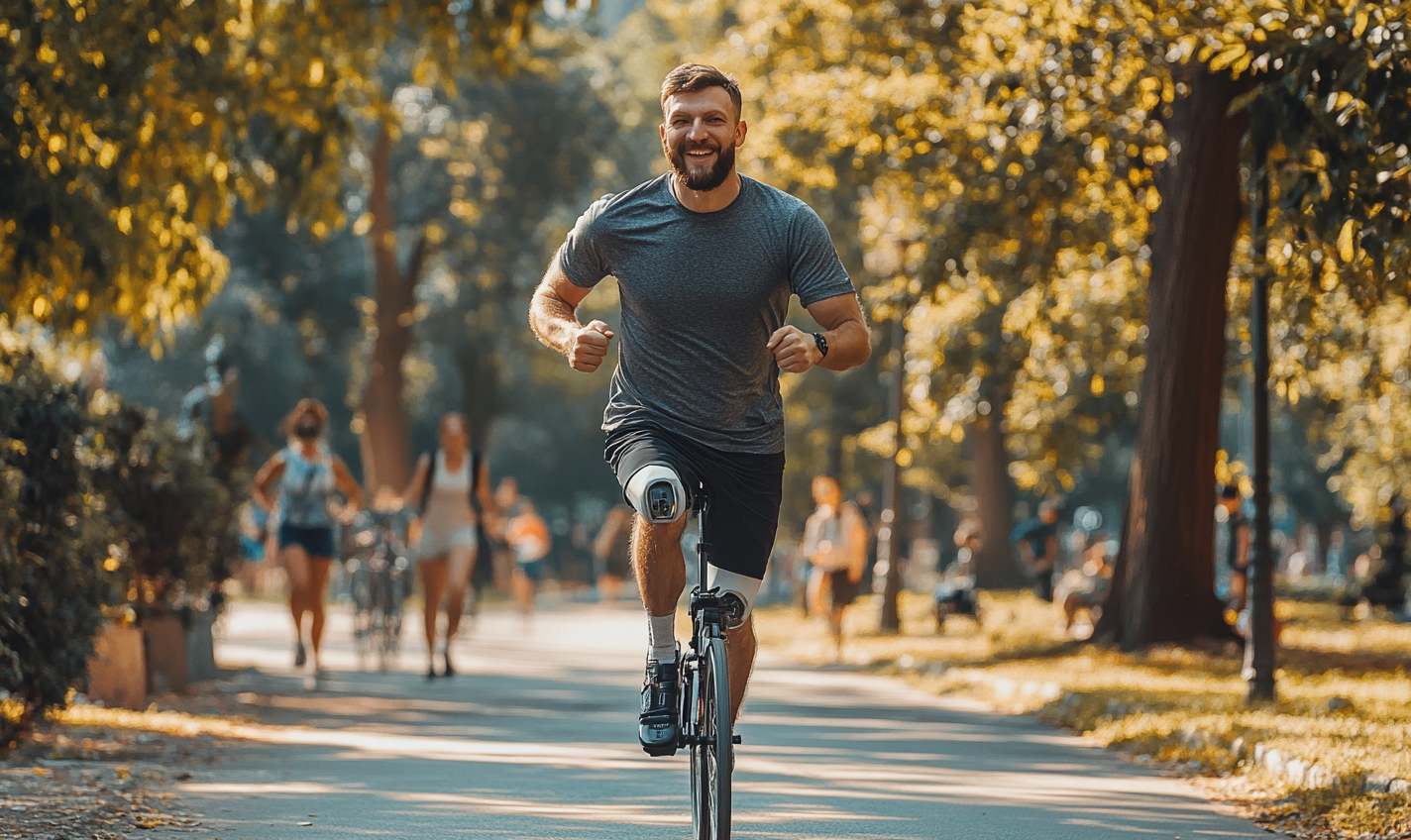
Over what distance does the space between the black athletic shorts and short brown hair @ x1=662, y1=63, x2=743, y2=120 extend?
98cm

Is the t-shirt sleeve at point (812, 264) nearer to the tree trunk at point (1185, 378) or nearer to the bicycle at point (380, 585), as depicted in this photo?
the tree trunk at point (1185, 378)

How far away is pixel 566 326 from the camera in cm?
568

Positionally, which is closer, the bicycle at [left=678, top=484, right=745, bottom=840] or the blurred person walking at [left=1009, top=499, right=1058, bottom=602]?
the bicycle at [left=678, top=484, right=745, bottom=840]

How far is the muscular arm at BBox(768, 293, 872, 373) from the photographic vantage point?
524 cm

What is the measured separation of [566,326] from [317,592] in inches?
349

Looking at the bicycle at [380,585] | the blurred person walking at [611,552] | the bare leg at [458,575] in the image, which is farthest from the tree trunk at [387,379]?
the bare leg at [458,575]

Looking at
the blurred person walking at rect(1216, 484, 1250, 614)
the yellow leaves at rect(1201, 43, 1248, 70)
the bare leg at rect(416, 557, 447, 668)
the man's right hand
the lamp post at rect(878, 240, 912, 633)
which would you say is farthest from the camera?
the lamp post at rect(878, 240, 912, 633)

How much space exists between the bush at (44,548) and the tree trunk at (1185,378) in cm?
948

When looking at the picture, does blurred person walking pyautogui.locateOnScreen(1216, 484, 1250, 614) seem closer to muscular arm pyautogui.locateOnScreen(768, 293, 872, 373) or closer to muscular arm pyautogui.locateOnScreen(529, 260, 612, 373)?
muscular arm pyautogui.locateOnScreen(768, 293, 872, 373)

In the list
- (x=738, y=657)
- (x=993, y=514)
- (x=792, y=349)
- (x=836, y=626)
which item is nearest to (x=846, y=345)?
(x=792, y=349)

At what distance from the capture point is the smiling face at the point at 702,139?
5594 mm

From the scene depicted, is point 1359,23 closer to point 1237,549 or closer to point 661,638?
point 661,638

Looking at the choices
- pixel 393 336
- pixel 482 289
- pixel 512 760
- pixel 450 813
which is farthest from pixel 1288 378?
pixel 482 289

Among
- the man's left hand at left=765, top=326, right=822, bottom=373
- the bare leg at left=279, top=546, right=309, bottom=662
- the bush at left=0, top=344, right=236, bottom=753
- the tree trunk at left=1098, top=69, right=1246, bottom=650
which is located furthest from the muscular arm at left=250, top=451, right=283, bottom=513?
the man's left hand at left=765, top=326, right=822, bottom=373
